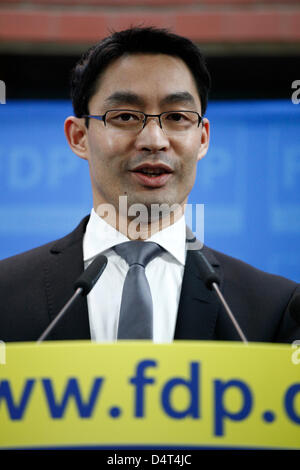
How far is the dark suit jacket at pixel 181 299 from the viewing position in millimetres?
1206

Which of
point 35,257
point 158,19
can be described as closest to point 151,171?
point 35,257

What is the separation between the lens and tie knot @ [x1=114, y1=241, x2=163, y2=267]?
49.4 inches

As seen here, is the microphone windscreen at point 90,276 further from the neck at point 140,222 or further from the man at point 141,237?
the neck at point 140,222

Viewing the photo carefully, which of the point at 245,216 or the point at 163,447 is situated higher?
the point at 245,216

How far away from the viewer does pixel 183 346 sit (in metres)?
0.79

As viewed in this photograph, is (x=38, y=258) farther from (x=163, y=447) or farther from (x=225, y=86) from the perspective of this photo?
(x=225, y=86)

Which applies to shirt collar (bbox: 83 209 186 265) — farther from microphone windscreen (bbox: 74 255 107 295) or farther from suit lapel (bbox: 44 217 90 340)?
microphone windscreen (bbox: 74 255 107 295)

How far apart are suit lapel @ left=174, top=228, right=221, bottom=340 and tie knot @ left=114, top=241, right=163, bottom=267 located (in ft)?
0.29

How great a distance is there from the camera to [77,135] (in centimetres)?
152

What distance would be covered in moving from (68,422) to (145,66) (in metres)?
0.88

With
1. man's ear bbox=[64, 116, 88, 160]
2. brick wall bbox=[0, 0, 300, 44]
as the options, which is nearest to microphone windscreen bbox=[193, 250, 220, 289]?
man's ear bbox=[64, 116, 88, 160]

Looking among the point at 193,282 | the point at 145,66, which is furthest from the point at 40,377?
the point at 145,66

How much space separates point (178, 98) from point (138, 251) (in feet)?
1.22

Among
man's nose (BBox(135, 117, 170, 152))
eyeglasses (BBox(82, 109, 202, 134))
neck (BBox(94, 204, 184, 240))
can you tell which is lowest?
neck (BBox(94, 204, 184, 240))
